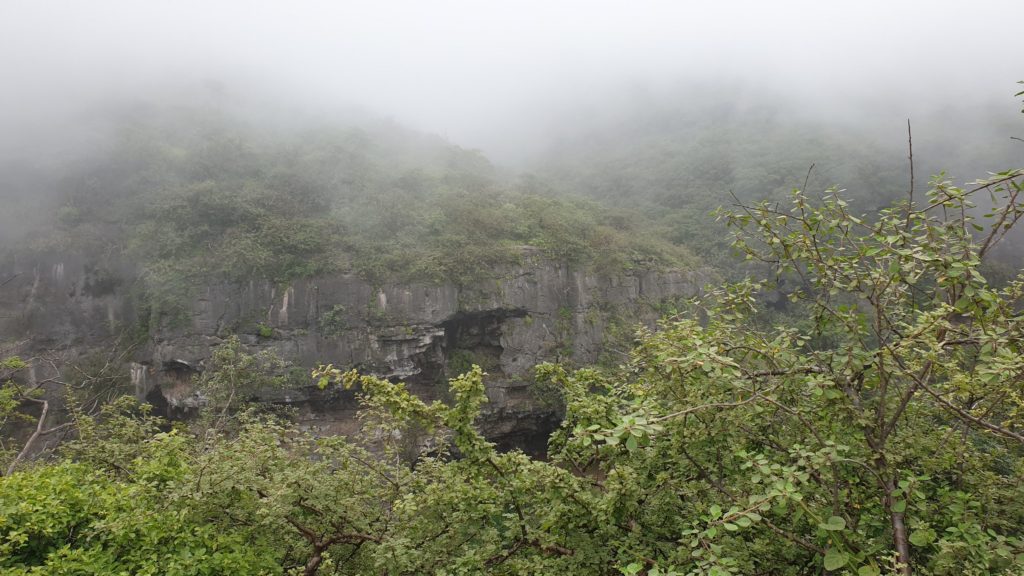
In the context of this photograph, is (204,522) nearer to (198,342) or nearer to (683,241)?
(198,342)

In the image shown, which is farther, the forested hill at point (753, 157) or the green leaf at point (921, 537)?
the forested hill at point (753, 157)

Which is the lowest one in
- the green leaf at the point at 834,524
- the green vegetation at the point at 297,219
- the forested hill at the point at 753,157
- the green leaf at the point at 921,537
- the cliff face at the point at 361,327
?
the cliff face at the point at 361,327

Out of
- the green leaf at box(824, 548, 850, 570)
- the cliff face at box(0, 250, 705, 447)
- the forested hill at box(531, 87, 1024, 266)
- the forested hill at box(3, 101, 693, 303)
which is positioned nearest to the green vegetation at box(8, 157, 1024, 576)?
the green leaf at box(824, 548, 850, 570)

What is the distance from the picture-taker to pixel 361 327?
19.1 metres

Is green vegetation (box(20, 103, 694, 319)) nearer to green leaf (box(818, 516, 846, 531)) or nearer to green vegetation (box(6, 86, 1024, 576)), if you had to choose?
green vegetation (box(6, 86, 1024, 576))

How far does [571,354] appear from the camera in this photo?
66.3 feet

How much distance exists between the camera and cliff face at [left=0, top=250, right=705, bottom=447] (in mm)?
18641

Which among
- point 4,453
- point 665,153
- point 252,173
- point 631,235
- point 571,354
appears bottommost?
point 571,354

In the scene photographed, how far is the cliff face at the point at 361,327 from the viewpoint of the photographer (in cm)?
1864

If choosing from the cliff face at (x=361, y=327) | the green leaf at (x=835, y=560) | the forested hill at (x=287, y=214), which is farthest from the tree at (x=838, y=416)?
the forested hill at (x=287, y=214)

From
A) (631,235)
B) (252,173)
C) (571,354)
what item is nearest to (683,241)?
(631,235)

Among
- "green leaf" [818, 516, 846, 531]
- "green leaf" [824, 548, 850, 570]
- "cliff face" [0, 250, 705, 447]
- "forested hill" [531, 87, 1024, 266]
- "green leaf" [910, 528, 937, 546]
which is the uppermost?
"forested hill" [531, 87, 1024, 266]

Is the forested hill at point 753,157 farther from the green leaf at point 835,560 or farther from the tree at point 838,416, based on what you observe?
the green leaf at point 835,560

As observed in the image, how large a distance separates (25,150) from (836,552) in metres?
39.6
